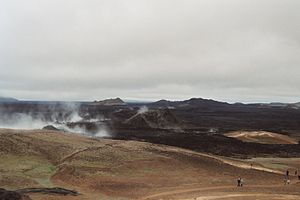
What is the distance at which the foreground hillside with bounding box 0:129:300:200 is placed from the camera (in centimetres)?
4181

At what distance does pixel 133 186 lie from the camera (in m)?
44.2

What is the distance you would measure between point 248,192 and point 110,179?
1268 centimetres

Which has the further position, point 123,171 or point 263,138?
point 263,138

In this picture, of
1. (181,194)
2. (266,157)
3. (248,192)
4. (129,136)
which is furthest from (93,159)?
(129,136)

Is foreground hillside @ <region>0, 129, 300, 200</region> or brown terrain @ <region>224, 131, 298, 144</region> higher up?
brown terrain @ <region>224, 131, 298, 144</region>

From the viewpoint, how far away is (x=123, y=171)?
162 feet

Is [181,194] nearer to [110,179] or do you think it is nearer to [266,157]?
[110,179]

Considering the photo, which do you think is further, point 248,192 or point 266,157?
point 266,157

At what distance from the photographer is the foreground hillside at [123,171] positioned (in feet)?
137

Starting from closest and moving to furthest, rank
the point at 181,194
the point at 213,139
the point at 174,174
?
1. the point at 181,194
2. the point at 174,174
3. the point at 213,139

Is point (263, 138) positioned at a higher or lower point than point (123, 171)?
higher

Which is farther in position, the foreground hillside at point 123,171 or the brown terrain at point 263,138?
the brown terrain at point 263,138

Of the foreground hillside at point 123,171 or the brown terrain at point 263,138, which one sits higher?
the brown terrain at point 263,138

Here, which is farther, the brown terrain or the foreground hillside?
the brown terrain
